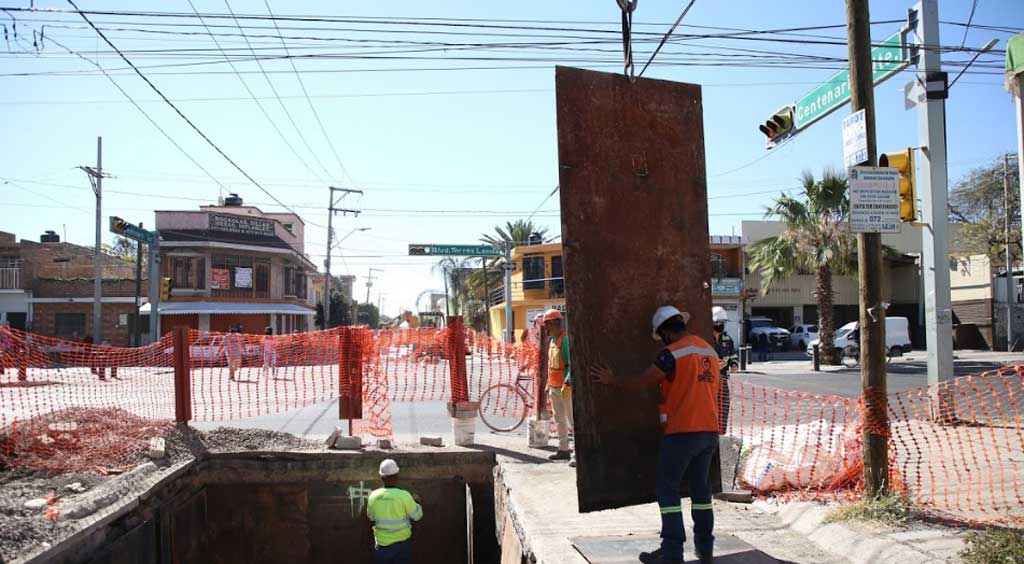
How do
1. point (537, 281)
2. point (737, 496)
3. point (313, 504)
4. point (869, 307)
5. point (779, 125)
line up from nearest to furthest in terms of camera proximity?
point (869, 307) < point (737, 496) < point (313, 504) < point (779, 125) < point (537, 281)

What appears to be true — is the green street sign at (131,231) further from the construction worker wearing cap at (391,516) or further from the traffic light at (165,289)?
the construction worker wearing cap at (391,516)

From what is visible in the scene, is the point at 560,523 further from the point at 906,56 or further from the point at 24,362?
the point at 24,362

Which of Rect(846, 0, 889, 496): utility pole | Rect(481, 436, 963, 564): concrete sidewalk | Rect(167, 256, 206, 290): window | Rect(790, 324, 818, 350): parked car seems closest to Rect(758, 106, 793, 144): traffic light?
Rect(846, 0, 889, 496): utility pole

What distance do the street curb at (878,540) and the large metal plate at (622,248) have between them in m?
1.38

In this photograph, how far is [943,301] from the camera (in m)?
9.16

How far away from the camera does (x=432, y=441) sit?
834 cm

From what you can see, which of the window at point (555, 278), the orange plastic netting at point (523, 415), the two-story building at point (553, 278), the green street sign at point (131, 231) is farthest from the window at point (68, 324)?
the orange plastic netting at point (523, 415)

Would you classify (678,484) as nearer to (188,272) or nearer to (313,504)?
(313,504)

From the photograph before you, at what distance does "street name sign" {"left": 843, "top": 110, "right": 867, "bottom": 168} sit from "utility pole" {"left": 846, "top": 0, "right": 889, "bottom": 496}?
0.03 metres

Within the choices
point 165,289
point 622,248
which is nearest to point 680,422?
point 622,248

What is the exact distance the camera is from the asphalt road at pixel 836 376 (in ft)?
56.8

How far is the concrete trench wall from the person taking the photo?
8109 millimetres

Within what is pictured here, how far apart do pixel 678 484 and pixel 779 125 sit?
6.37 m

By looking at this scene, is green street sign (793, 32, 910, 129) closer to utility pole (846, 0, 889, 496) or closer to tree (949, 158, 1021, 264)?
utility pole (846, 0, 889, 496)
